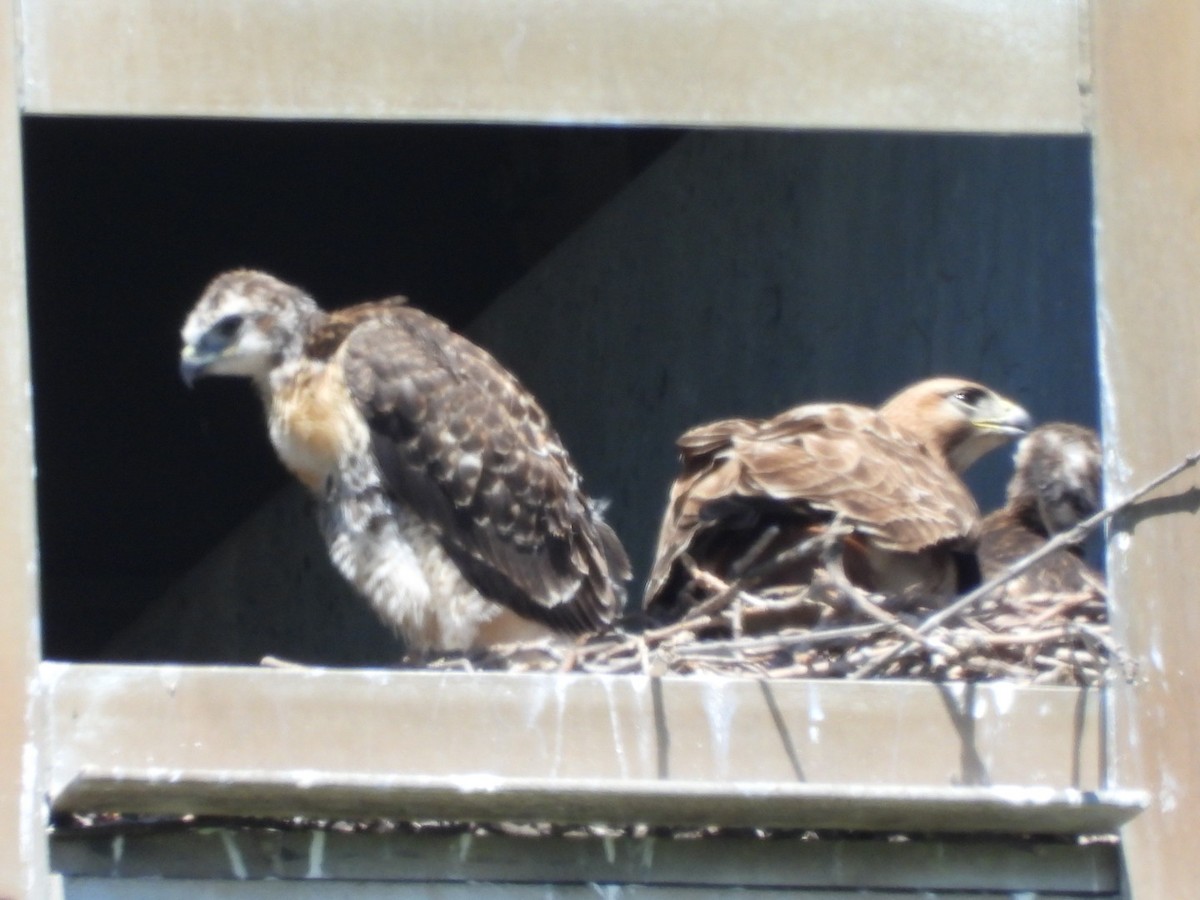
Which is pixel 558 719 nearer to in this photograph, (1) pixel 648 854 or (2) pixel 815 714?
(1) pixel 648 854

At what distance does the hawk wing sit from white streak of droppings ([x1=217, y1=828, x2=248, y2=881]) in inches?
53.0

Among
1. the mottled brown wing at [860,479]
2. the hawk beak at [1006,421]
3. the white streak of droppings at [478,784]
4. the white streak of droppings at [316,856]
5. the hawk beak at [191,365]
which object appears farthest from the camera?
the hawk beak at [1006,421]

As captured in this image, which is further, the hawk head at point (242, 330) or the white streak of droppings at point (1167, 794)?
the hawk head at point (242, 330)

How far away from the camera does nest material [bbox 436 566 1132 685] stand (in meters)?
4.13

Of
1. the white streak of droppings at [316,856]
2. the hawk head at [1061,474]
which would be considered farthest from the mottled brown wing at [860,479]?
the white streak of droppings at [316,856]

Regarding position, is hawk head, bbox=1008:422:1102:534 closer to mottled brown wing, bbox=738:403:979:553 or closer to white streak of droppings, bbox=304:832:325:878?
mottled brown wing, bbox=738:403:979:553

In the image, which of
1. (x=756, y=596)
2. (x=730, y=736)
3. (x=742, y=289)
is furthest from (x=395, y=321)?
(x=742, y=289)

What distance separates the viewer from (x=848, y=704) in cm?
389

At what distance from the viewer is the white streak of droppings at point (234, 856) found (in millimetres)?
3791

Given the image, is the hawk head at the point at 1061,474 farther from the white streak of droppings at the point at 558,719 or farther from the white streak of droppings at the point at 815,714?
the white streak of droppings at the point at 558,719

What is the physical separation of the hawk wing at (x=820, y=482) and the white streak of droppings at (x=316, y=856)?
48.9 inches

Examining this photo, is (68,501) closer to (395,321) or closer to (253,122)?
(253,122)

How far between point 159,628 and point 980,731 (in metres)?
5.46

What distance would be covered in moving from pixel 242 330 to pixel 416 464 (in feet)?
1.62
